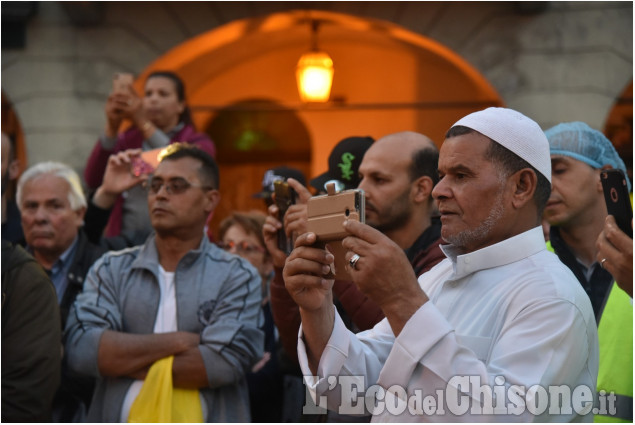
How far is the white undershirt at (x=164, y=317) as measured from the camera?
4.78 metres

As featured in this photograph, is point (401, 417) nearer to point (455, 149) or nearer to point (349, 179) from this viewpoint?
point (455, 149)

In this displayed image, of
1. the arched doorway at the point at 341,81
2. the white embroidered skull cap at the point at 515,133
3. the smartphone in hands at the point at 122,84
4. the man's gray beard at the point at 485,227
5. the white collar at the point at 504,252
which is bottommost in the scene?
the white collar at the point at 504,252

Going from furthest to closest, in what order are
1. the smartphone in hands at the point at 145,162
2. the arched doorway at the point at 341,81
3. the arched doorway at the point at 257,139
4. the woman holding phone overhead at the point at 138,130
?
the arched doorway at the point at 257,139 → the arched doorway at the point at 341,81 → the woman holding phone overhead at the point at 138,130 → the smartphone in hands at the point at 145,162

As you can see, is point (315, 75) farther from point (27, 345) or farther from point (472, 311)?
point (472, 311)

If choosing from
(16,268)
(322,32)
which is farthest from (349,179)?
(322,32)

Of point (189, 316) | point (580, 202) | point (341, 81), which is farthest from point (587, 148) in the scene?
point (341, 81)

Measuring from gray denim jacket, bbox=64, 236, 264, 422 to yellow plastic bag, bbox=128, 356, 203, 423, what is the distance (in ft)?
0.35

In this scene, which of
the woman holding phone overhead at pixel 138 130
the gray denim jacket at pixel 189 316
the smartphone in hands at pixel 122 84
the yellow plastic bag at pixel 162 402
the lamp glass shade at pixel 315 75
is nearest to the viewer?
the yellow plastic bag at pixel 162 402

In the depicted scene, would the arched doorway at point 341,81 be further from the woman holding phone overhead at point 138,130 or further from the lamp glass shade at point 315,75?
the woman holding phone overhead at point 138,130

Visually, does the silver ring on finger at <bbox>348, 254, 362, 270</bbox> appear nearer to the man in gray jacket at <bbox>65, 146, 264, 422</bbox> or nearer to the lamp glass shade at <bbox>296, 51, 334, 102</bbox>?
the man in gray jacket at <bbox>65, 146, 264, 422</bbox>

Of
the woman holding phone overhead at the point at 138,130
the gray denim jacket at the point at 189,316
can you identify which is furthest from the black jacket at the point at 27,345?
the woman holding phone overhead at the point at 138,130

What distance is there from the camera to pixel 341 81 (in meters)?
14.0

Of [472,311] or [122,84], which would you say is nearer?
[472,311]

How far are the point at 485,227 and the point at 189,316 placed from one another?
7.36 ft
